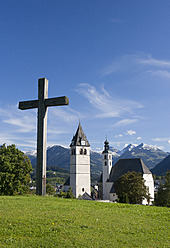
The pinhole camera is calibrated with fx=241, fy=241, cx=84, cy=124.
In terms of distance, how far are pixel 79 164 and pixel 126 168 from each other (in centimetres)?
1429

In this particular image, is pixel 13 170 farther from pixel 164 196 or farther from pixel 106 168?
pixel 106 168

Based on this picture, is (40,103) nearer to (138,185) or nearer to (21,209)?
(21,209)

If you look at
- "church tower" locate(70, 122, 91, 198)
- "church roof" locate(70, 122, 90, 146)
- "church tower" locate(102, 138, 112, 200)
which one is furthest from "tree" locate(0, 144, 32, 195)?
"church tower" locate(102, 138, 112, 200)

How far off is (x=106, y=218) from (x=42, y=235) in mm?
2323

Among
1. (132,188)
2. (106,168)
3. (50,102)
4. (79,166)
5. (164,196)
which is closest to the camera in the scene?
(50,102)

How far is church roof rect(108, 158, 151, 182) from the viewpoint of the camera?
70.8 metres

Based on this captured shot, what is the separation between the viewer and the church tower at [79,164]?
72.8 m

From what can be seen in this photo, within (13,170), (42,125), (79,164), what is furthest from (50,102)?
(79,164)

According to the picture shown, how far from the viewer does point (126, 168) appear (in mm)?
72375

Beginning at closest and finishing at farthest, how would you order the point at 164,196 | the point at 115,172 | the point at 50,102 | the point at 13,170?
the point at 50,102 < the point at 13,170 < the point at 164,196 < the point at 115,172

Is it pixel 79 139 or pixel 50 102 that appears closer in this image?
pixel 50 102

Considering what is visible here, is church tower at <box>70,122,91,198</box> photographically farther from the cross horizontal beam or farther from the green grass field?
the green grass field

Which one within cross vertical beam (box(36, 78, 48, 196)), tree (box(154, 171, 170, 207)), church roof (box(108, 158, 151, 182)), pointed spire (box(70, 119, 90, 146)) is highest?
pointed spire (box(70, 119, 90, 146))

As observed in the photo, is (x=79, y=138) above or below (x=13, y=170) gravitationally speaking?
above
